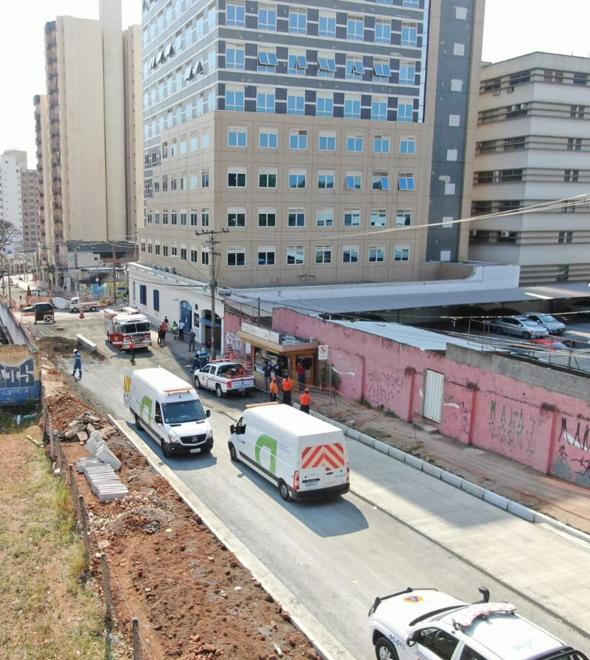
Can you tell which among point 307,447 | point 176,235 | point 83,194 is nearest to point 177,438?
point 307,447

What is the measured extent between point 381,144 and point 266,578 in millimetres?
39825

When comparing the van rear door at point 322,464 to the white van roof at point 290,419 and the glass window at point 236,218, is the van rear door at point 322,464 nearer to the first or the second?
the white van roof at point 290,419

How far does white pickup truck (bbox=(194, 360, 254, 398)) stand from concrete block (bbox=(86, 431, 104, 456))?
9843 mm

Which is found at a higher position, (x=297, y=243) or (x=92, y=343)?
(x=297, y=243)

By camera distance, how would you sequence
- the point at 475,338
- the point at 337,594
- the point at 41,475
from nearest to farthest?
1. the point at 337,594
2. the point at 41,475
3. the point at 475,338

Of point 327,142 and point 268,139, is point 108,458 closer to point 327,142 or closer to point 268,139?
point 268,139

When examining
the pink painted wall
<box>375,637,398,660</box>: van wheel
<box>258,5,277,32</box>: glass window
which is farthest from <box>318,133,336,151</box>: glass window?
<box>375,637,398,660</box>: van wheel

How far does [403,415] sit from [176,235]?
31638mm

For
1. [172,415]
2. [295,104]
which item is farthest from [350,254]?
[172,415]

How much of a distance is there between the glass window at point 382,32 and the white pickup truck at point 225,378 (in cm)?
2871

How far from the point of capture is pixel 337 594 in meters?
13.3

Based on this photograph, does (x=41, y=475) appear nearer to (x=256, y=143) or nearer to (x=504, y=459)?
(x=504, y=459)

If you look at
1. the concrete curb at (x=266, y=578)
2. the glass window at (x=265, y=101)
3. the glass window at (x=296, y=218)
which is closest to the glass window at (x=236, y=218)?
the glass window at (x=296, y=218)

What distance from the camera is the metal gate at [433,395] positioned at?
2491 centimetres
